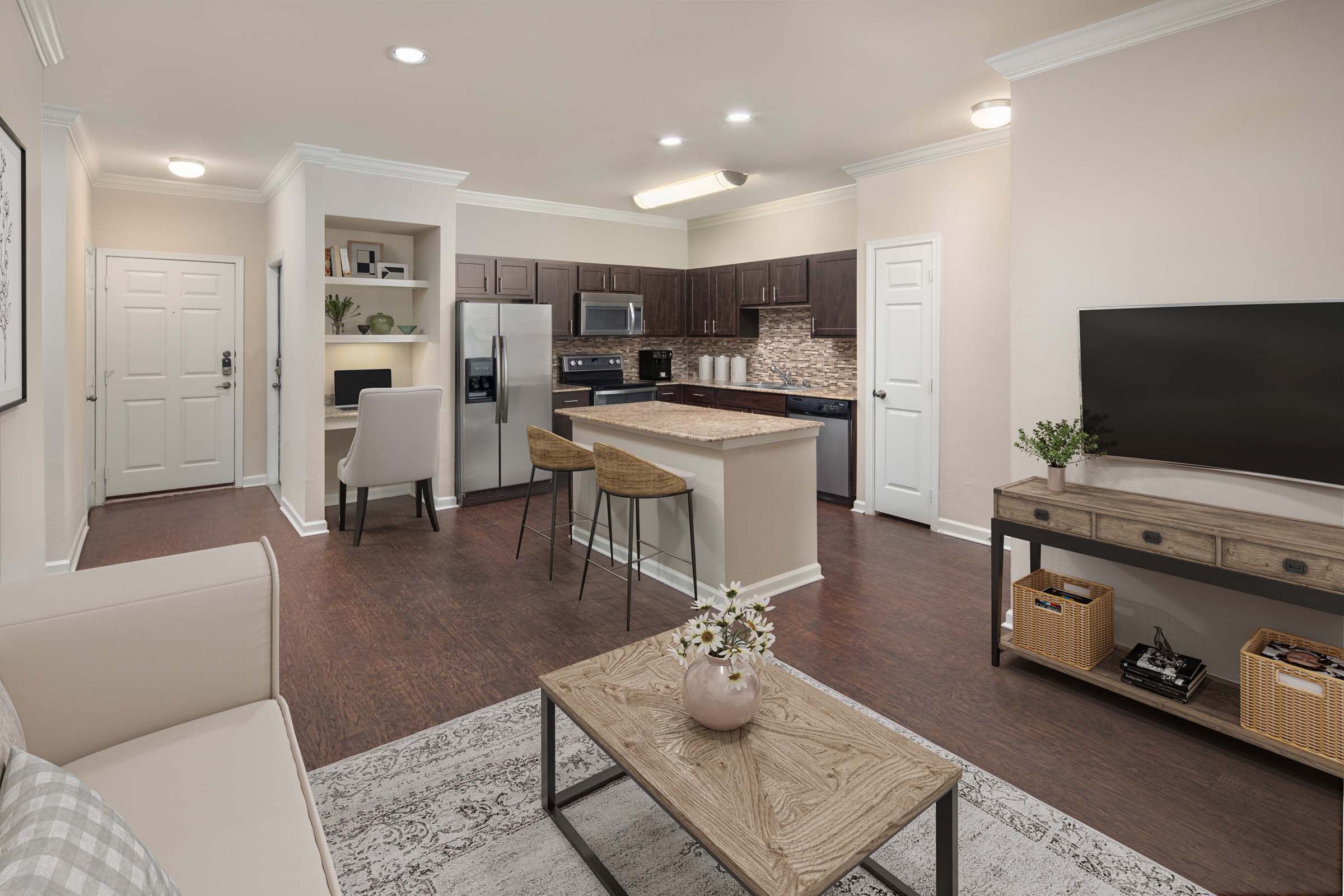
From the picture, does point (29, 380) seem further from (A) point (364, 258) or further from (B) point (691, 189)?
(B) point (691, 189)

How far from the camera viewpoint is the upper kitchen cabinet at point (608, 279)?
6660 millimetres

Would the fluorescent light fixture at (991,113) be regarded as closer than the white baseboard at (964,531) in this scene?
Yes

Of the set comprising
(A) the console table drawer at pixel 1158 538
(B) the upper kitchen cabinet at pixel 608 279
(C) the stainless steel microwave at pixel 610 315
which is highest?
(B) the upper kitchen cabinet at pixel 608 279

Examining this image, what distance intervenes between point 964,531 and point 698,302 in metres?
3.62

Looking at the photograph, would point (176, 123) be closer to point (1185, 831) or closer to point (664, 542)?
point (664, 542)

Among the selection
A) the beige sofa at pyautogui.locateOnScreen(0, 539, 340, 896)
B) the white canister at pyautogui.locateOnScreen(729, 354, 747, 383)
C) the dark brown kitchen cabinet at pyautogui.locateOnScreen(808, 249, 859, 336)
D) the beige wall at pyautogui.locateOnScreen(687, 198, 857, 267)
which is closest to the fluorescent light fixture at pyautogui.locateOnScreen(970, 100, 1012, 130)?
the dark brown kitchen cabinet at pyautogui.locateOnScreen(808, 249, 859, 336)

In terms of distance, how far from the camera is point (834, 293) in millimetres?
5699

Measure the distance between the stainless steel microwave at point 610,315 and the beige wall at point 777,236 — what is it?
914mm

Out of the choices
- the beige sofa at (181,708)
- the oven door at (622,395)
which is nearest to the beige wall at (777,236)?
the oven door at (622,395)

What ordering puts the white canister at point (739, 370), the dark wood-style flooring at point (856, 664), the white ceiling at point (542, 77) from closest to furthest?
1. the dark wood-style flooring at point (856, 664)
2. the white ceiling at point (542, 77)
3. the white canister at point (739, 370)

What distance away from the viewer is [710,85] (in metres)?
3.53

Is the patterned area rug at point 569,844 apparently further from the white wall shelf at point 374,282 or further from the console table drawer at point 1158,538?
the white wall shelf at point 374,282

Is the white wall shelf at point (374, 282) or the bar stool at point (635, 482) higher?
the white wall shelf at point (374, 282)

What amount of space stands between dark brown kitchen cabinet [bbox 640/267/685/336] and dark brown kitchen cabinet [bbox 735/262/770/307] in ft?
2.70
